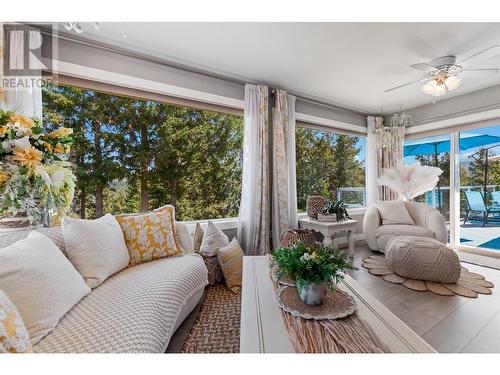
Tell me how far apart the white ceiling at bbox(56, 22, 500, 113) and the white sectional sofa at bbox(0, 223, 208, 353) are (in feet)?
6.01

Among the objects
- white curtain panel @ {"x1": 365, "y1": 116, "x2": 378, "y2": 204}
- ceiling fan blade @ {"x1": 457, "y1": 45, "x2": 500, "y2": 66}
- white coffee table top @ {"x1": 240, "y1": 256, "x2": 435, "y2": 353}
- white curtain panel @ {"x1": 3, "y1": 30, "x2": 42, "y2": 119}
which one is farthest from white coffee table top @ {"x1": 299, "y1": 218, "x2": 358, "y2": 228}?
white curtain panel @ {"x1": 3, "y1": 30, "x2": 42, "y2": 119}

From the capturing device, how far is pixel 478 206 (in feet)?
11.6

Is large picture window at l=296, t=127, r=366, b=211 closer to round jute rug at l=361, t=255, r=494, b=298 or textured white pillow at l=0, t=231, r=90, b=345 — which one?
round jute rug at l=361, t=255, r=494, b=298

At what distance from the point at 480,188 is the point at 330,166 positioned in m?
2.23

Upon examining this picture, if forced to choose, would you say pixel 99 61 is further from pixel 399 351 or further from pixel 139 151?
pixel 399 351

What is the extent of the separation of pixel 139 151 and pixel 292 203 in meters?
2.07

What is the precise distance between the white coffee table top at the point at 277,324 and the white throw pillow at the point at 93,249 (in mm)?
879

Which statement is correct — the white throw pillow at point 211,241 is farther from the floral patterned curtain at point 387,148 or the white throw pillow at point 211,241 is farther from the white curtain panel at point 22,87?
the floral patterned curtain at point 387,148

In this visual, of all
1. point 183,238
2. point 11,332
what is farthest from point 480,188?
point 11,332

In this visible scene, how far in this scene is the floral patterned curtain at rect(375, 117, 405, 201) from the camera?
3.88m

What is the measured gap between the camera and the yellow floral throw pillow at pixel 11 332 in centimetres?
68

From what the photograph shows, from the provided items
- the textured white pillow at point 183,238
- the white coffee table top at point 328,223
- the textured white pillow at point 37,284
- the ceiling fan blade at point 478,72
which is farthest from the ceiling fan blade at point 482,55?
the textured white pillow at point 37,284

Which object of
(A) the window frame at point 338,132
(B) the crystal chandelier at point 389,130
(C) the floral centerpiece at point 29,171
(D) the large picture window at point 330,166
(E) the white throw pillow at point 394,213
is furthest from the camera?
(B) the crystal chandelier at point 389,130
